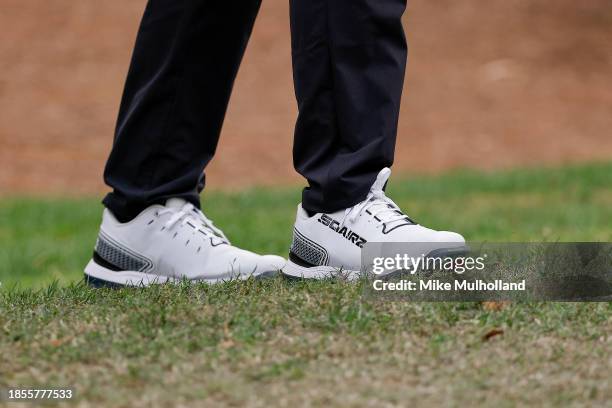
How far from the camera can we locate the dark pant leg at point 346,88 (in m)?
2.86

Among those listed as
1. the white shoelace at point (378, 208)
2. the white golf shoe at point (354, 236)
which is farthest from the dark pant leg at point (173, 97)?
the white shoelace at point (378, 208)

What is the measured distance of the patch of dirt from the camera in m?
10.9

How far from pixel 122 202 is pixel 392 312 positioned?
116 centimetres

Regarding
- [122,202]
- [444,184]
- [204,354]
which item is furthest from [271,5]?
[204,354]

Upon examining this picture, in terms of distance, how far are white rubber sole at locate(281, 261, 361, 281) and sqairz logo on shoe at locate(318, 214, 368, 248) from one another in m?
0.09

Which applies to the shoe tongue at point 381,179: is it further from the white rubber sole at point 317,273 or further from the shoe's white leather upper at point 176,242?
the shoe's white leather upper at point 176,242

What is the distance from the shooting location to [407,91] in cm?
1357

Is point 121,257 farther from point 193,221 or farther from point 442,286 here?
point 442,286

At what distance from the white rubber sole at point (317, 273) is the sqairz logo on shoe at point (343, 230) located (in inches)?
3.5

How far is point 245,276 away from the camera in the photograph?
3102mm

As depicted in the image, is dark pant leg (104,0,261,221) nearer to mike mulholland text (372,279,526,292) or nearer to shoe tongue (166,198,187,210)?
shoe tongue (166,198,187,210)

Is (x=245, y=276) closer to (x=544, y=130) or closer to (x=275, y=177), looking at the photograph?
A: (x=275, y=177)

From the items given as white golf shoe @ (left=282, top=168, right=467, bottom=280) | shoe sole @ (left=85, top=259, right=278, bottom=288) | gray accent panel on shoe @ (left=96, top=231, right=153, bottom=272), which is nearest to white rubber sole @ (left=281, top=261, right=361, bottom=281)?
white golf shoe @ (left=282, top=168, right=467, bottom=280)

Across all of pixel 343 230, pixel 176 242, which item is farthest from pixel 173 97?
pixel 343 230
